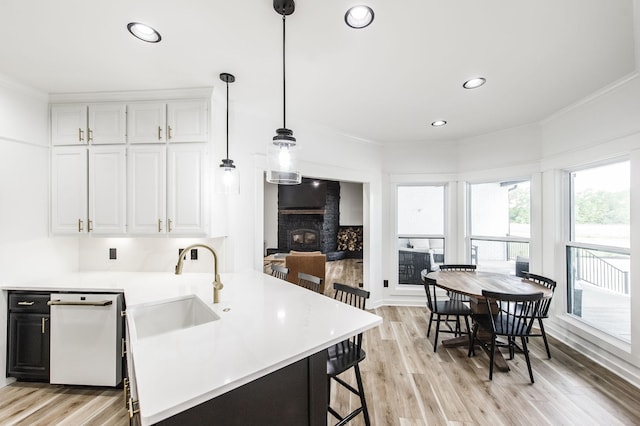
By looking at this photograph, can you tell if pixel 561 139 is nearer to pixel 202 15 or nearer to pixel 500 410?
pixel 500 410

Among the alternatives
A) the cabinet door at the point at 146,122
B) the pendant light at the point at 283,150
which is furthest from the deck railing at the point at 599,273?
the cabinet door at the point at 146,122

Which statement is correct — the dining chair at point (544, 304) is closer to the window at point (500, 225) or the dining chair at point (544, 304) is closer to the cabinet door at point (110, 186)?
the window at point (500, 225)

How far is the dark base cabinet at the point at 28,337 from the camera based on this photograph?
7.36ft

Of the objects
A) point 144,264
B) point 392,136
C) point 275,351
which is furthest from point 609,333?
point 144,264

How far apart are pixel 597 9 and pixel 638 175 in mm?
1614

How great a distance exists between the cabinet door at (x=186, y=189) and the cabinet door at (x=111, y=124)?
0.51 meters

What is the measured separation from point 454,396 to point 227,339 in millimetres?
1977

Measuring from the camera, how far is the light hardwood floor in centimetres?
193

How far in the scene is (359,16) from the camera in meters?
1.56

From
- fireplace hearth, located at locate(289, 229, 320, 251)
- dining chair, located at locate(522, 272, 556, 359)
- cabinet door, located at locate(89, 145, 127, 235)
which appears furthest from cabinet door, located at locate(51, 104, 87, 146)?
fireplace hearth, located at locate(289, 229, 320, 251)

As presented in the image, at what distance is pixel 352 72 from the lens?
7.16ft

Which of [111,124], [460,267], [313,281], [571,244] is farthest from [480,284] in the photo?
[111,124]

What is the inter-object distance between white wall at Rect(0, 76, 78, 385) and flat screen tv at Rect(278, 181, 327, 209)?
19.7ft

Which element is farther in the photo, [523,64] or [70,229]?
[70,229]
